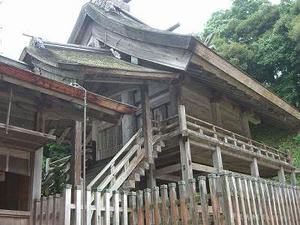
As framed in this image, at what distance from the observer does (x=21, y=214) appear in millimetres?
6465

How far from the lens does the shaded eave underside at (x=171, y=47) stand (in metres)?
11.7

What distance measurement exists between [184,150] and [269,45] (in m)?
16.9

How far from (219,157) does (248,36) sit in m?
18.5

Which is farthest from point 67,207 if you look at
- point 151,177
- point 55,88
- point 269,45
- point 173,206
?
point 269,45

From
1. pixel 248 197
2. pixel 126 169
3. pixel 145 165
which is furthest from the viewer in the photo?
pixel 145 165

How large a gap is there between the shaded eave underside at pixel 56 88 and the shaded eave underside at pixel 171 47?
5.03 m

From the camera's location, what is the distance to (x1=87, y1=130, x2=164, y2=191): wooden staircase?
9492mm

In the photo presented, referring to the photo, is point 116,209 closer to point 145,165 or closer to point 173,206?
point 173,206

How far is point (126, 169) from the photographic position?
10.1 meters

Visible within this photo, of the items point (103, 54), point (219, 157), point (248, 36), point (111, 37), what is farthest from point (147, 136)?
point (248, 36)

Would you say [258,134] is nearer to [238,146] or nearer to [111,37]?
[238,146]

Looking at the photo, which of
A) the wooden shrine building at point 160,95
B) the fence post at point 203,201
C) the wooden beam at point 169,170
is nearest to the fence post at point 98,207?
the fence post at point 203,201

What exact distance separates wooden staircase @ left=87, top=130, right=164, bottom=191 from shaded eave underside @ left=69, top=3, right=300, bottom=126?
9.43 feet

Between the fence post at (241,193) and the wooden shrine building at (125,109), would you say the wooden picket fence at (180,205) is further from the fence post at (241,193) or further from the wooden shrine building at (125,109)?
the wooden shrine building at (125,109)
